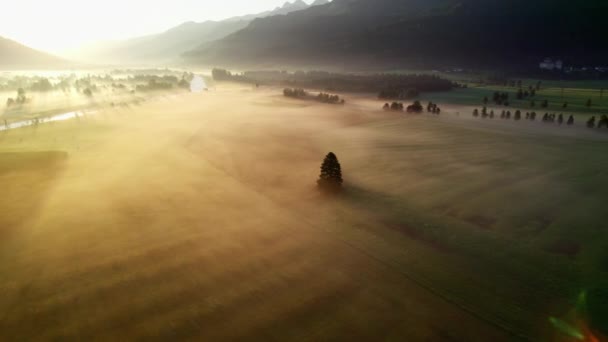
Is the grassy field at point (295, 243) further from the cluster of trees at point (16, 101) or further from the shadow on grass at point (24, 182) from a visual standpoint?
the cluster of trees at point (16, 101)

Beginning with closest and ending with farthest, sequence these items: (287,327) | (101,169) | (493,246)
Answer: (287,327)
(493,246)
(101,169)

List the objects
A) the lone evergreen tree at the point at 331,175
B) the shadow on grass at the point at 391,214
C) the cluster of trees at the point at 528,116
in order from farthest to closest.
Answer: the cluster of trees at the point at 528,116, the lone evergreen tree at the point at 331,175, the shadow on grass at the point at 391,214

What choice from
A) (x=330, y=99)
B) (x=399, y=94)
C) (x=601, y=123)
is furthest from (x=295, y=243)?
(x=399, y=94)

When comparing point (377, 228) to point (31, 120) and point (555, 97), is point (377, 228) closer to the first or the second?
point (31, 120)

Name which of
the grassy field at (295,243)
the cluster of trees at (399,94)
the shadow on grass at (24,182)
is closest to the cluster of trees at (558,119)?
the grassy field at (295,243)

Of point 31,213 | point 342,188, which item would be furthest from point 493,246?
point 31,213

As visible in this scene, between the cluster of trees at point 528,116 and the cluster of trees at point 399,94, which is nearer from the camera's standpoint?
the cluster of trees at point 528,116

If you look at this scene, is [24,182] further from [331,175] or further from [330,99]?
[330,99]

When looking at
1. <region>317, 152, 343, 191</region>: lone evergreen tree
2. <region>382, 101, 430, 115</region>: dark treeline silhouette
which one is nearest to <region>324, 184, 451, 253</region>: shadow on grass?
<region>317, 152, 343, 191</region>: lone evergreen tree
